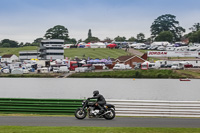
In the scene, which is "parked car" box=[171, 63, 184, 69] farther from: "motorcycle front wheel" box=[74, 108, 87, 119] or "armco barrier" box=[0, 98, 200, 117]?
"motorcycle front wheel" box=[74, 108, 87, 119]

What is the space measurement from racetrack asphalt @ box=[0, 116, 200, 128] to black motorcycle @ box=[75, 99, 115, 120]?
0.23 metres

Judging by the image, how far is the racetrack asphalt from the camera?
1688 centimetres

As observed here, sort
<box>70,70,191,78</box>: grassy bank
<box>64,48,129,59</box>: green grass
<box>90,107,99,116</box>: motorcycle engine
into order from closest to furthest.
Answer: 1. <box>90,107,99,116</box>: motorcycle engine
2. <box>70,70,191,78</box>: grassy bank
3. <box>64,48,129,59</box>: green grass

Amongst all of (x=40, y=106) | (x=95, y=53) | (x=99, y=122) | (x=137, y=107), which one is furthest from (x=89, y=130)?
(x=95, y=53)

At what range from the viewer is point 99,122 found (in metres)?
17.6

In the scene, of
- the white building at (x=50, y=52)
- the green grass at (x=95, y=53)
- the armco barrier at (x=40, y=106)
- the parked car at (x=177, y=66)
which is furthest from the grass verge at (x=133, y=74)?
the armco barrier at (x=40, y=106)

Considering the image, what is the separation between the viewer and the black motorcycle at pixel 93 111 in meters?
18.4

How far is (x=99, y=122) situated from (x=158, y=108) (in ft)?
12.9

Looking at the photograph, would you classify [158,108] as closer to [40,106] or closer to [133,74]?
[40,106]

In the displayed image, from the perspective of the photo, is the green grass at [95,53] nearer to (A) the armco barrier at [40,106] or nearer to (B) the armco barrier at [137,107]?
(A) the armco barrier at [40,106]

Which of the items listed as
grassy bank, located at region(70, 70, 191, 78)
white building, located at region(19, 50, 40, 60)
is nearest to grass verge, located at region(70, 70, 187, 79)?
grassy bank, located at region(70, 70, 191, 78)

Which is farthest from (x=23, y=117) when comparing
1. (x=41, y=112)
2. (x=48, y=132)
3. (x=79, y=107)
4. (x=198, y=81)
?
(x=198, y=81)

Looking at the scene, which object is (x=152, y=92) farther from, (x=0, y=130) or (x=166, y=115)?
(x=0, y=130)

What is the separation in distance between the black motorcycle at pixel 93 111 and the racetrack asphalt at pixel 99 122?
23 cm
